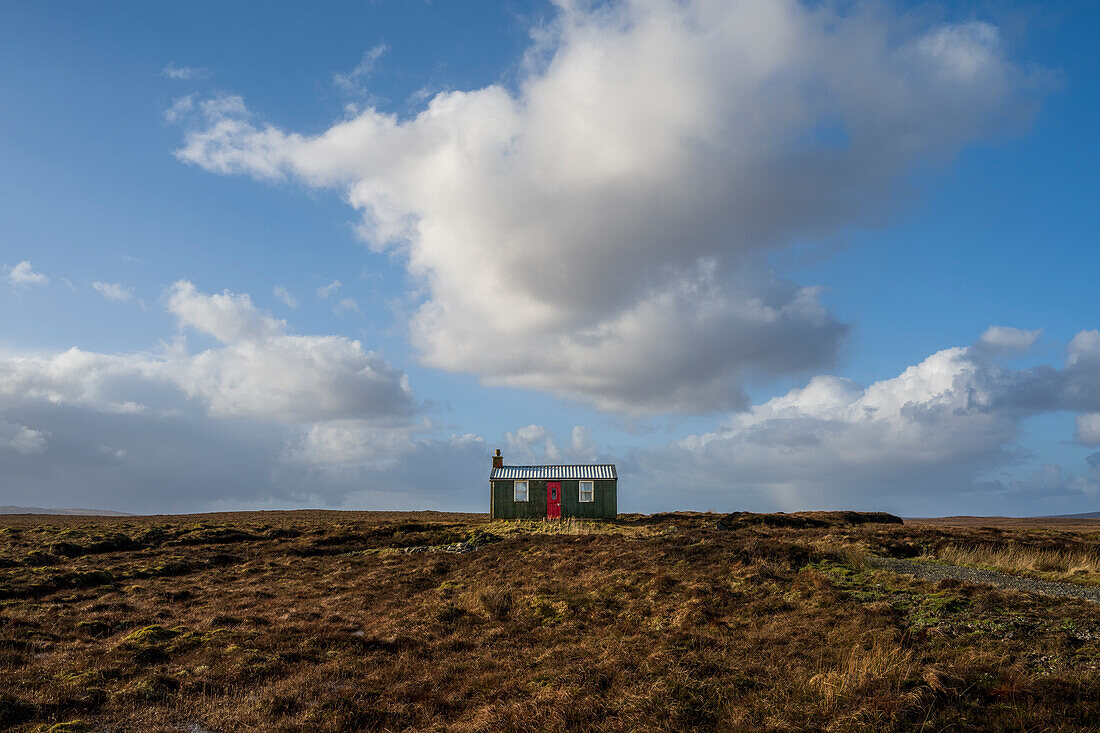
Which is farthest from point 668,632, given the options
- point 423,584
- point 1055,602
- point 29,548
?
point 29,548

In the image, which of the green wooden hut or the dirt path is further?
the green wooden hut

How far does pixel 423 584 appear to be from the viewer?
2459 centimetres

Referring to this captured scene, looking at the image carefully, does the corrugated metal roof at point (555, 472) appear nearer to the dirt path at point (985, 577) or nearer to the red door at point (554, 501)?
the red door at point (554, 501)

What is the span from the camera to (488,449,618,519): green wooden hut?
163 feet

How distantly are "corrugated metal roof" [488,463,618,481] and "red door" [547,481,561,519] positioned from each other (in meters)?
0.79

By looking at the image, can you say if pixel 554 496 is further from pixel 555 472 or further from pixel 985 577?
pixel 985 577

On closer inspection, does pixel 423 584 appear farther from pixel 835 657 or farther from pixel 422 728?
pixel 835 657

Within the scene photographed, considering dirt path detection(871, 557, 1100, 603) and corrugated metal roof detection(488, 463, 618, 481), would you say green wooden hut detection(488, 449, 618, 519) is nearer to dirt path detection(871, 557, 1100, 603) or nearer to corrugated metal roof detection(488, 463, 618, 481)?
corrugated metal roof detection(488, 463, 618, 481)

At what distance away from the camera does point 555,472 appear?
51281 millimetres

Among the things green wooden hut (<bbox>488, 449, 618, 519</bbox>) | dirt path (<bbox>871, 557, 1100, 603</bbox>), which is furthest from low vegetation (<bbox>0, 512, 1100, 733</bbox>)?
green wooden hut (<bbox>488, 449, 618, 519</bbox>)

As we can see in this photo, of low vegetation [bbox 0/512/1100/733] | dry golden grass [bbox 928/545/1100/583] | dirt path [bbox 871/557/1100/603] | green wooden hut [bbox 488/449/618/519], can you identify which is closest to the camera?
low vegetation [bbox 0/512/1100/733]

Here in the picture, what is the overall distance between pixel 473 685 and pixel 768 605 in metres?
8.24

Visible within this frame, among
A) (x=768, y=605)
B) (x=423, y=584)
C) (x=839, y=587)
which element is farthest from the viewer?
(x=423, y=584)

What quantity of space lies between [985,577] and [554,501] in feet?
110
